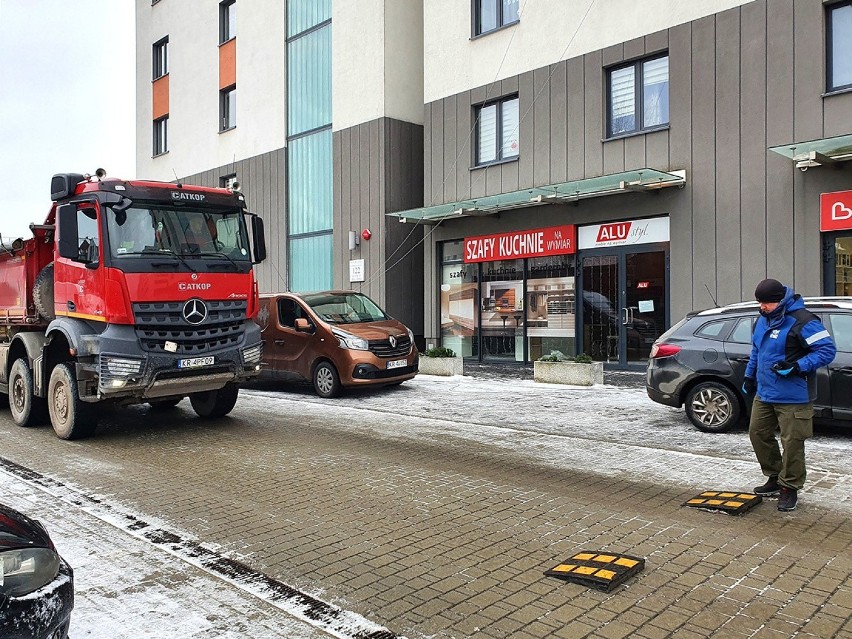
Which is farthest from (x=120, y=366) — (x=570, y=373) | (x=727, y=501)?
(x=570, y=373)

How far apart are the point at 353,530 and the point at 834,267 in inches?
407

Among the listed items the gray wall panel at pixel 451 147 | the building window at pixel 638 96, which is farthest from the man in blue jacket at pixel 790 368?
the gray wall panel at pixel 451 147

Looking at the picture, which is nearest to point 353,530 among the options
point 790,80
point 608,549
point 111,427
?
point 608,549

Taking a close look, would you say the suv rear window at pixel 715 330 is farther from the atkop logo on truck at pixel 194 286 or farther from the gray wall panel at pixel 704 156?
the atkop logo on truck at pixel 194 286

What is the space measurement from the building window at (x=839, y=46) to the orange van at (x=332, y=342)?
8414mm

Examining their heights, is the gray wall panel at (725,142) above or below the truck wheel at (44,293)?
above

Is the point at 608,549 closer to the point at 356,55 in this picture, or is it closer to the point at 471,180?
the point at 471,180

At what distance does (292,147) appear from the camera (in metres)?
23.2

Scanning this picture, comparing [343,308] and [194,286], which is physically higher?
[194,286]

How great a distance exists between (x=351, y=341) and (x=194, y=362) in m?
4.19

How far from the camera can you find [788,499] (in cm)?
565

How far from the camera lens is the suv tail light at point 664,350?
30.6 feet

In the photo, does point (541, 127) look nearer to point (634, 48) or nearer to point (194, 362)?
point (634, 48)

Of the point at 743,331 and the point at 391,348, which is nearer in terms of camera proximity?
the point at 743,331
